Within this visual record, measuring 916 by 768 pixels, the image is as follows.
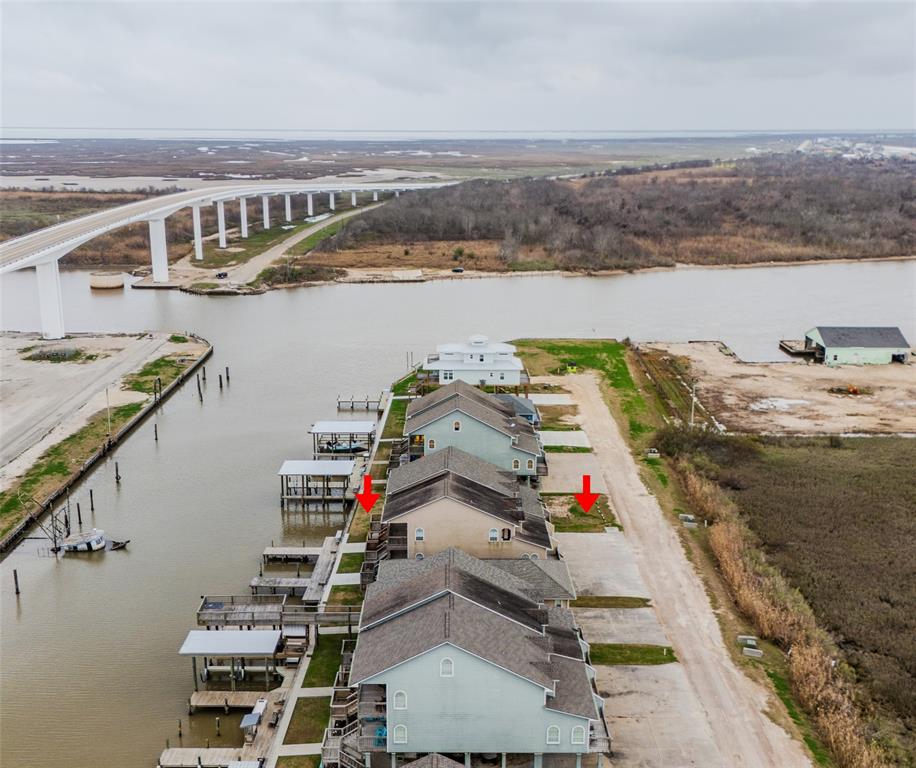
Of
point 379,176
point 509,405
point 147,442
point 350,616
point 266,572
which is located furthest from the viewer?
point 379,176

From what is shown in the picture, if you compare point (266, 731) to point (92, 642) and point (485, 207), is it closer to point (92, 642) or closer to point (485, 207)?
point (92, 642)

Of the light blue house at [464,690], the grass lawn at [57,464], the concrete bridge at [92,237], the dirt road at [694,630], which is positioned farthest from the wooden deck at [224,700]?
the concrete bridge at [92,237]

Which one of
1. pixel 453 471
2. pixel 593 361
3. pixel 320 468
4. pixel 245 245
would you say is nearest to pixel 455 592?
pixel 453 471

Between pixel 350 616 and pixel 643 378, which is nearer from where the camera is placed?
pixel 350 616

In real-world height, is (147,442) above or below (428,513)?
below

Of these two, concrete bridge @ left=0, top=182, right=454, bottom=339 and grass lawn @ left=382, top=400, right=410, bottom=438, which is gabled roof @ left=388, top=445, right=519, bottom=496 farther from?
concrete bridge @ left=0, top=182, right=454, bottom=339

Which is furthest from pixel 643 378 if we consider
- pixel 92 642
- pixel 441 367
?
pixel 92 642
